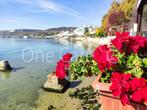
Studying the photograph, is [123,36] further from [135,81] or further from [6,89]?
[6,89]

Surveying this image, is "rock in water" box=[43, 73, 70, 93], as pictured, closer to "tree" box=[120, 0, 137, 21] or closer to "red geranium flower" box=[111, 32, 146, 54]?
"red geranium flower" box=[111, 32, 146, 54]

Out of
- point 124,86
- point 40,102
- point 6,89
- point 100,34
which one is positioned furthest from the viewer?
point 100,34

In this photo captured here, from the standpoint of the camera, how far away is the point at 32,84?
19.4 meters

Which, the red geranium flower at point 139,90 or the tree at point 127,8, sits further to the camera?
the tree at point 127,8

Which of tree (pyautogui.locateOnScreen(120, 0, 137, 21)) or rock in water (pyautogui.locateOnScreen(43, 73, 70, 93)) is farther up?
tree (pyautogui.locateOnScreen(120, 0, 137, 21))

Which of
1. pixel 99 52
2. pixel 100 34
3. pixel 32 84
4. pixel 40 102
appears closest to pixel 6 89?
pixel 32 84

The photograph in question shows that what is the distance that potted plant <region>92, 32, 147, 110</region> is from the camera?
8.21ft

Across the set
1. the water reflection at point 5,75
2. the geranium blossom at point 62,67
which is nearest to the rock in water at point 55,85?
the water reflection at point 5,75

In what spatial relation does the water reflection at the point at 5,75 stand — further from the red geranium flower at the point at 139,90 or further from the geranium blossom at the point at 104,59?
the red geranium flower at the point at 139,90

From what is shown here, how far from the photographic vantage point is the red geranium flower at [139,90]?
2473 millimetres

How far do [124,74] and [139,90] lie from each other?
235 mm

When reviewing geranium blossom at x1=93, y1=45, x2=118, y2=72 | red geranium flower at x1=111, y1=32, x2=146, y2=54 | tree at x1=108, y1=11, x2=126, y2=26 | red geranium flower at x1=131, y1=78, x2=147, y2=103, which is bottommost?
red geranium flower at x1=131, y1=78, x2=147, y2=103

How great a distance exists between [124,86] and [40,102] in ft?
39.9

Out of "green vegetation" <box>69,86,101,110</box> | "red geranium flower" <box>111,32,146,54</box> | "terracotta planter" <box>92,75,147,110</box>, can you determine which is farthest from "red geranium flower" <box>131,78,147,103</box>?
"green vegetation" <box>69,86,101,110</box>
